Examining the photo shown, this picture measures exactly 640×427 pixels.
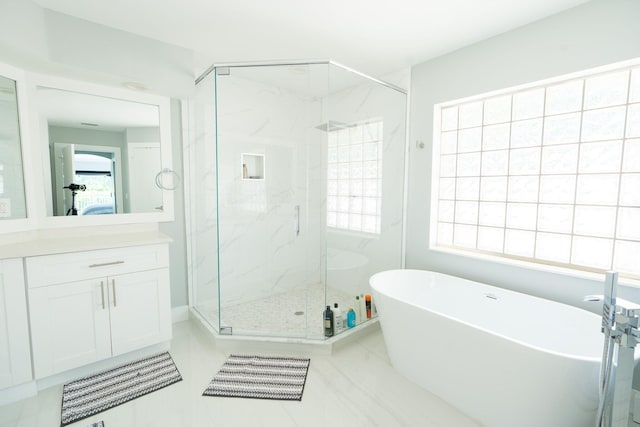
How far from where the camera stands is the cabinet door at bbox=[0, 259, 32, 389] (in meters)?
1.73

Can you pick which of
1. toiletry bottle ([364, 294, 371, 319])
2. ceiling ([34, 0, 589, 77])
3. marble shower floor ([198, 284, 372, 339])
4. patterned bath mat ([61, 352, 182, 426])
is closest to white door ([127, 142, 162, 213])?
ceiling ([34, 0, 589, 77])

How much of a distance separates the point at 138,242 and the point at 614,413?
2.82m

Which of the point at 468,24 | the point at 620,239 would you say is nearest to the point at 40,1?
the point at 468,24

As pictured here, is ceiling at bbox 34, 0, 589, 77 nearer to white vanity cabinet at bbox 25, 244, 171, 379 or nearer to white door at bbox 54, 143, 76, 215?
white door at bbox 54, 143, 76, 215

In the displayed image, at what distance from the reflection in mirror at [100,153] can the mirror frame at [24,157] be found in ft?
0.31

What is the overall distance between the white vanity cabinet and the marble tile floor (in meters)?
0.28

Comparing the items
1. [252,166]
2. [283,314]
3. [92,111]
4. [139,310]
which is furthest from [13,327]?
[252,166]

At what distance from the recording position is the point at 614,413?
1151mm

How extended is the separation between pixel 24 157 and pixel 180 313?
71.8 inches

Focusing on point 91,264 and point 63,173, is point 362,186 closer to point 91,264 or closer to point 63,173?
point 91,264

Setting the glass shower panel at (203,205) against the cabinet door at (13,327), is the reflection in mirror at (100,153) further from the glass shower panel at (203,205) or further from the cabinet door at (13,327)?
the cabinet door at (13,327)

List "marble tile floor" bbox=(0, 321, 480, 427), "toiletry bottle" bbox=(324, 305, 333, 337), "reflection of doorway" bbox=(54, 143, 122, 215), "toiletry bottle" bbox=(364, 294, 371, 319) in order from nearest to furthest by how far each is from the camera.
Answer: "marble tile floor" bbox=(0, 321, 480, 427), "reflection of doorway" bbox=(54, 143, 122, 215), "toiletry bottle" bbox=(324, 305, 333, 337), "toiletry bottle" bbox=(364, 294, 371, 319)

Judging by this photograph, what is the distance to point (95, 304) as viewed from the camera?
6.67ft

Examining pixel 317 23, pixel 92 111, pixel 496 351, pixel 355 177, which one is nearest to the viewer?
pixel 496 351
